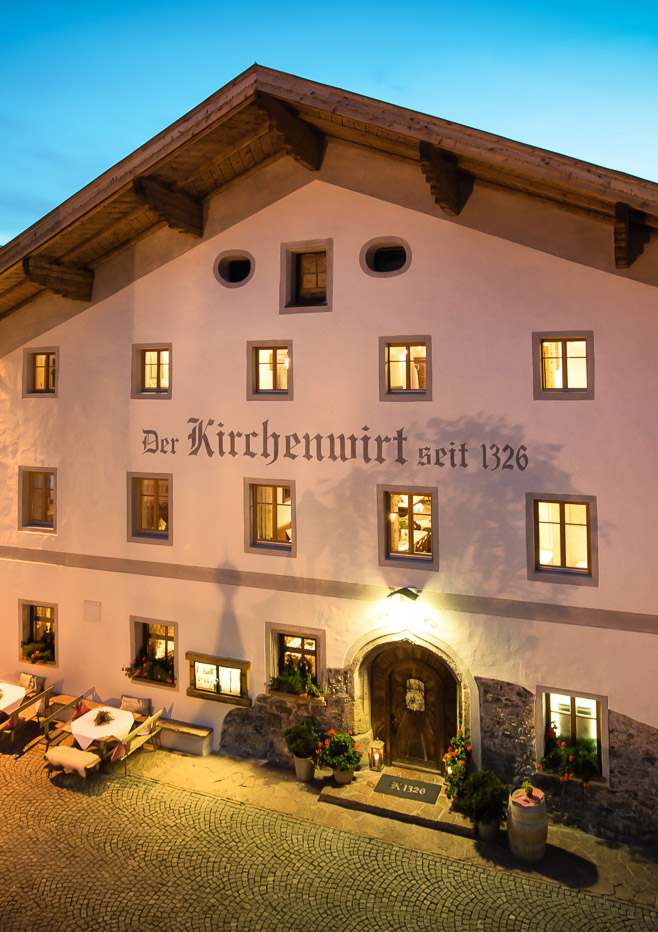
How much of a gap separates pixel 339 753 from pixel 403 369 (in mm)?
7334

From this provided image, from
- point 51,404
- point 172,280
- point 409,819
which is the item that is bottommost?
point 409,819

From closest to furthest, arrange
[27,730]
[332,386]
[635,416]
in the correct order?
[635,416], [332,386], [27,730]

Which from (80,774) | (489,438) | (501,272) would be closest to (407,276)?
(501,272)

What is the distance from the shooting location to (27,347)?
15719 mm

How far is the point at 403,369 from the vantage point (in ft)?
41.8

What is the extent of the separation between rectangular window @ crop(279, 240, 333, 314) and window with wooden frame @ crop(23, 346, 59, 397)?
19.4ft

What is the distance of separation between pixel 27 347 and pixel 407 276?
29.6 ft

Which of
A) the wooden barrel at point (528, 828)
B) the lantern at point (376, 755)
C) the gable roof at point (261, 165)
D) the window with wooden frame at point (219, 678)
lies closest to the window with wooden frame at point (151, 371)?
the gable roof at point (261, 165)

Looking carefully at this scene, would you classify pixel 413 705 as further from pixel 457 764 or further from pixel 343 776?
pixel 343 776

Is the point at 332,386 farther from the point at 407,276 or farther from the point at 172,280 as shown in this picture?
the point at 172,280

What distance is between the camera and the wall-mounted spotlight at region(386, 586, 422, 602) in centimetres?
1241

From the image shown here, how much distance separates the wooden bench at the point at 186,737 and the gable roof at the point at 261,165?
9475 millimetres

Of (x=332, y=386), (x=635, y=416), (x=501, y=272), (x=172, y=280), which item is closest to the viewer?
(x=635, y=416)

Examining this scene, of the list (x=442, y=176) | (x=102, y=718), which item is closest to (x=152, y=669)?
(x=102, y=718)
